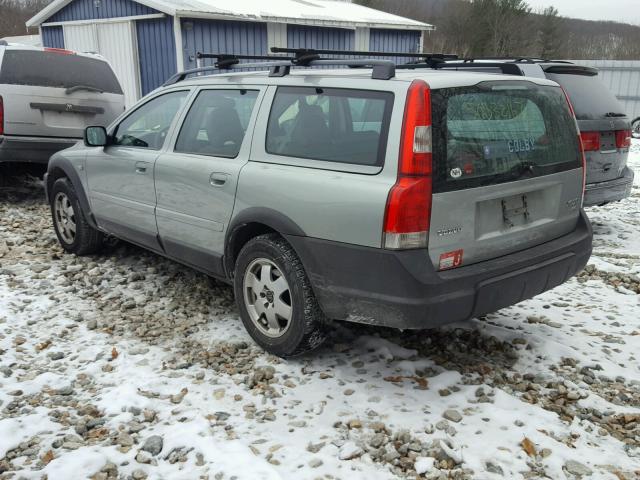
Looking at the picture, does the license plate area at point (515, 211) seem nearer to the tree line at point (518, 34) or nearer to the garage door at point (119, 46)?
the garage door at point (119, 46)

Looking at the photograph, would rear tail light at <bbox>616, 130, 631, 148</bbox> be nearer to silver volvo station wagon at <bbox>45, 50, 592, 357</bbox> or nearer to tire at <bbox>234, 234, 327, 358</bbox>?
silver volvo station wagon at <bbox>45, 50, 592, 357</bbox>

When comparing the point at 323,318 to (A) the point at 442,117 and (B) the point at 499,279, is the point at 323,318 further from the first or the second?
(A) the point at 442,117

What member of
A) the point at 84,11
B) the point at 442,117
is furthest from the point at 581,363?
the point at 84,11

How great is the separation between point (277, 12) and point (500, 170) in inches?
484

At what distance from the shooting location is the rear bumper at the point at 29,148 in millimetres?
7062

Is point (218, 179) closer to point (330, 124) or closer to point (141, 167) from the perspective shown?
point (330, 124)

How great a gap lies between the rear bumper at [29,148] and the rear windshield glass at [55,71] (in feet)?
2.26

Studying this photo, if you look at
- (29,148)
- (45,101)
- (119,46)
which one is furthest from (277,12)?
(29,148)

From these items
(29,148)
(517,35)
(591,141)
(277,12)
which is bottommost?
(29,148)

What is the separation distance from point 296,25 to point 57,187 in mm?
10307

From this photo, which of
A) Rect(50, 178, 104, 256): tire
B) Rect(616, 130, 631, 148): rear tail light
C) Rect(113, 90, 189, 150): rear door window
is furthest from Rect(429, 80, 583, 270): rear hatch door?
Rect(50, 178, 104, 256): tire

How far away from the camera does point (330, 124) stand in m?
3.33

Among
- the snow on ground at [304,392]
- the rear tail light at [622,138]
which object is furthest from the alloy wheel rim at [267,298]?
the rear tail light at [622,138]

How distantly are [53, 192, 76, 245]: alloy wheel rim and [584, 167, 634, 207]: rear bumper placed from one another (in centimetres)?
504
